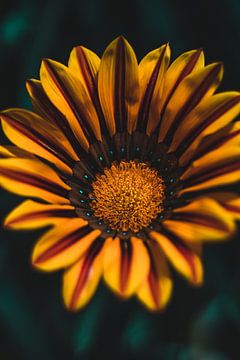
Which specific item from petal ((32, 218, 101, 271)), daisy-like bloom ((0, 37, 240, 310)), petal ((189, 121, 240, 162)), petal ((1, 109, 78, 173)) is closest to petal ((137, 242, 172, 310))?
daisy-like bloom ((0, 37, 240, 310))

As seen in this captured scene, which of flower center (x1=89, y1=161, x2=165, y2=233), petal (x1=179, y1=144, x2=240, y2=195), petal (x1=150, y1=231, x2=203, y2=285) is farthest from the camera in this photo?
flower center (x1=89, y1=161, x2=165, y2=233)

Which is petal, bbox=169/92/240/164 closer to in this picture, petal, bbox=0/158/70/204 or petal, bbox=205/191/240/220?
petal, bbox=205/191/240/220

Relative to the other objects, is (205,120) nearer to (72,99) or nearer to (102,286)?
(72,99)

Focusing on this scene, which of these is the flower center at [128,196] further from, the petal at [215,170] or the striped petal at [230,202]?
the striped petal at [230,202]

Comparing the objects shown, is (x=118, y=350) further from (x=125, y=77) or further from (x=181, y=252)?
(x=125, y=77)

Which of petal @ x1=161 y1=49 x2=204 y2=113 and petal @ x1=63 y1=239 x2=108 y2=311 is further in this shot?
petal @ x1=161 y1=49 x2=204 y2=113

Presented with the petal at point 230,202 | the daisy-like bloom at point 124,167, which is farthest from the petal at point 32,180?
the petal at point 230,202

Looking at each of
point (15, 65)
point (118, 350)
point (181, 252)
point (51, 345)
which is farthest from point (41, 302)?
point (15, 65)
